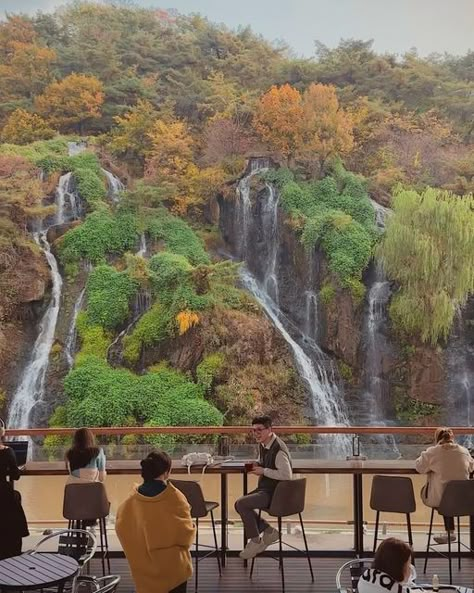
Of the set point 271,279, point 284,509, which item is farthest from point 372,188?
point 284,509

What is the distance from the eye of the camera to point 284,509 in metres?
4.95

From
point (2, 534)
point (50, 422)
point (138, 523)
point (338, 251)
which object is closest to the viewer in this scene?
point (138, 523)

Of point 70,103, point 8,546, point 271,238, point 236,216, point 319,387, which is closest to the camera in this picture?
point 8,546

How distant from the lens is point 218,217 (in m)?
15.4

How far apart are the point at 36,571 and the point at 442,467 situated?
9.53 ft

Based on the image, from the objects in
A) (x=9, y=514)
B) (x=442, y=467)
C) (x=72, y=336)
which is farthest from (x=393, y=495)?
(x=72, y=336)

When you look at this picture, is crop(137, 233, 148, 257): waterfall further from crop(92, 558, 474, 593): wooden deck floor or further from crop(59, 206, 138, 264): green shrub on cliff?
crop(92, 558, 474, 593): wooden deck floor

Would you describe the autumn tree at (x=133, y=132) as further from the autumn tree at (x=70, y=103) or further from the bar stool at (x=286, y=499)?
the bar stool at (x=286, y=499)

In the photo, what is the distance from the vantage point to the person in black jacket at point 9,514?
14.9 feet

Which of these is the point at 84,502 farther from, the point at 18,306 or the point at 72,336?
the point at 18,306

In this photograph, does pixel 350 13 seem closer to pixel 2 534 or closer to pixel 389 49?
pixel 389 49

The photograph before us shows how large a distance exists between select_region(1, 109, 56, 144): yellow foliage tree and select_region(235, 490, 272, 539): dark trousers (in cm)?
1257

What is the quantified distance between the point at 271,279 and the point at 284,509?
10.0 meters

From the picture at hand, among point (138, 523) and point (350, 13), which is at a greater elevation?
point (350, 13)
